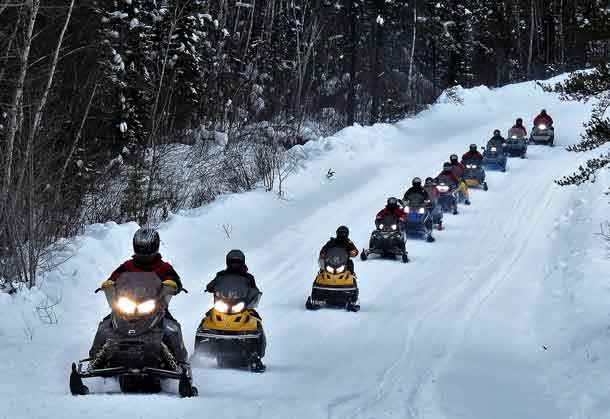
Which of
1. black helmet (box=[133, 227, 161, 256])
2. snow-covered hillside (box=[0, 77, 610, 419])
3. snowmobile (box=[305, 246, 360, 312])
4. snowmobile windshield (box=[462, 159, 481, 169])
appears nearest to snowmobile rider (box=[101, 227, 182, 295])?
black helmet (box=[133, 227, 161, 256])

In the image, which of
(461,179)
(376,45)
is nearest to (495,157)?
(461,179)

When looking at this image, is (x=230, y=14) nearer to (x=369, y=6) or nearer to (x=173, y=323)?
(x=369, y=6)

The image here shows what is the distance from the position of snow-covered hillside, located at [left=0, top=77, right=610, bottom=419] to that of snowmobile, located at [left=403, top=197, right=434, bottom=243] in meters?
0.60

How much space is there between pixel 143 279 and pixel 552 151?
26.3 metres

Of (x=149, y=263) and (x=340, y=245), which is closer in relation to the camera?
(x=149, y=263)

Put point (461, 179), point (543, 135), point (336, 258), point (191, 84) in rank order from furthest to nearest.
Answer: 1. point (543, 135)
2. point (191, 84)
3. point (461, 179)
4. point (336, 258)

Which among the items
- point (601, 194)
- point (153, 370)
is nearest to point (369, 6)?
point (601, 194)

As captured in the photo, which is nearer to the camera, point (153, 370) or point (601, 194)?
point (153, 370)

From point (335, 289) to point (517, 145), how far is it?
62.9 ft

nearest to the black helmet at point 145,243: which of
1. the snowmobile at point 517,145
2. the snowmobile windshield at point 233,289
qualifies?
the snowmobile windshield at point 233,289

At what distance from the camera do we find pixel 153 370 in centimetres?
750

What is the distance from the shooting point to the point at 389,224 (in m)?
17.1

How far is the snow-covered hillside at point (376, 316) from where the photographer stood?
7.75 m

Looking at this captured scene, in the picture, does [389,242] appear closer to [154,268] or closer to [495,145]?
[154,268]
